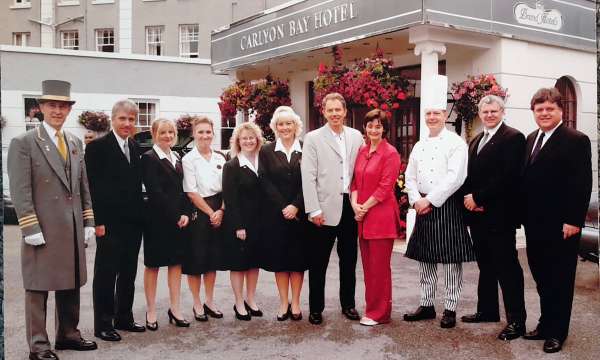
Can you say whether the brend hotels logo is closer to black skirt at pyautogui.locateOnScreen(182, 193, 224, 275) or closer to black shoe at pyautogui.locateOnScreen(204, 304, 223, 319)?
black skirt at pyautogui.locateOnScreen(182, 193, 224, 275)

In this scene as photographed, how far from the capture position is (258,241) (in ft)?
16.6

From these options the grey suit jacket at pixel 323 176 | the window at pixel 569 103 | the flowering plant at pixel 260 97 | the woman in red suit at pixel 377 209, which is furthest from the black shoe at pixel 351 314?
the flowering plant at pixel 260 97

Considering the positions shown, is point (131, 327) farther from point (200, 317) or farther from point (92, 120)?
point (92, 120)

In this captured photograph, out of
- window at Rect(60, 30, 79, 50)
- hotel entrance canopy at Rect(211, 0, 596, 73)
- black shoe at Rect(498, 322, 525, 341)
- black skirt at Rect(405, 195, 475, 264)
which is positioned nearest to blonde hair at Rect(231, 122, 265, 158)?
black skirt at Rect(405, 195, 475, 264)

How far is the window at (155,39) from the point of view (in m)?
25.9

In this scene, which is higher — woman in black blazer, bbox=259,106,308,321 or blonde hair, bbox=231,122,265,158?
blonde hair, bbox=231,122,265,158

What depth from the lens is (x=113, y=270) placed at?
456cm

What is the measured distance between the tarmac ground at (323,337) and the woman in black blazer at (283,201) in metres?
0.49

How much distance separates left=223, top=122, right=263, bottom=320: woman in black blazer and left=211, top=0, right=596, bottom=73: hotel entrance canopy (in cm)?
396

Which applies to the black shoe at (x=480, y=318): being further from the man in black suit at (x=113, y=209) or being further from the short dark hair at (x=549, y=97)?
the man in black suit at (x=113, y=209)

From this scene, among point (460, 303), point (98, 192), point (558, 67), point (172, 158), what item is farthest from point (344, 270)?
point (558, 67)

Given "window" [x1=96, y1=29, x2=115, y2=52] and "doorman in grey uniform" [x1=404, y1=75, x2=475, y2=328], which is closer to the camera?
"doorman in grey uniform" [x1=404, y1=75, x2=475, y2=328]

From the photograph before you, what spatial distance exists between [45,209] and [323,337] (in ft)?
7.49

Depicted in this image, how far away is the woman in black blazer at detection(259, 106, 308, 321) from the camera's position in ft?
16.2
